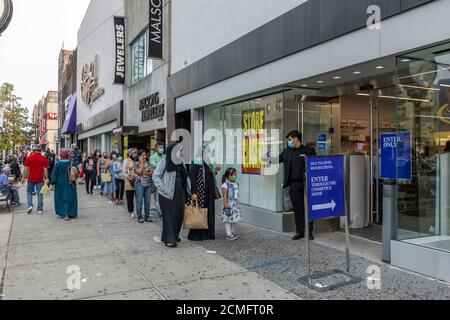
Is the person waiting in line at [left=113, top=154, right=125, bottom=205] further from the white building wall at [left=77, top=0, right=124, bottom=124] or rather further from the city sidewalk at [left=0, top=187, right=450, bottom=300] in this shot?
the white building wall at [left=77, top=0, right=124, bottom=124]

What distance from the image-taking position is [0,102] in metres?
23.0

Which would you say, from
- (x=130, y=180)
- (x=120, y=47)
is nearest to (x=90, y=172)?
(x=130, y=180)

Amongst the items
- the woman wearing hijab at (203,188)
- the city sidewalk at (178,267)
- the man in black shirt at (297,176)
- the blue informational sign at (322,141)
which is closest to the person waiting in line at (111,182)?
the city sidewalk at (178,267)

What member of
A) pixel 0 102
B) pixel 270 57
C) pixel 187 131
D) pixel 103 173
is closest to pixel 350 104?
pixel 270 57

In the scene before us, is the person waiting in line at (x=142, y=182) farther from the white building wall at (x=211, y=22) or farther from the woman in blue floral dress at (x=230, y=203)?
the white building wall at (x=211, y=22)

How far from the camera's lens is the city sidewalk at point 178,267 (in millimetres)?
4500

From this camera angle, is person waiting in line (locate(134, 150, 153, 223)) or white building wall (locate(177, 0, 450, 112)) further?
person waiting in line (locate(134, 150, 153, 223))

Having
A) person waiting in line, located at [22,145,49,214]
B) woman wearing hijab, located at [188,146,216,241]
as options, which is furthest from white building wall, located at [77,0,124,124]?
woman wearing hijab, located at [188,146,216,241]

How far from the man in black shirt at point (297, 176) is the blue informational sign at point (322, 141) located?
136 cm

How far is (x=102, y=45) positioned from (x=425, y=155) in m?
23.2

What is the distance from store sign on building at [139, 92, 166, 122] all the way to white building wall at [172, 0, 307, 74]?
6.37ft

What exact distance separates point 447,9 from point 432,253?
293 cm

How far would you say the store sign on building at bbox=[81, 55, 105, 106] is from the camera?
26.3 m

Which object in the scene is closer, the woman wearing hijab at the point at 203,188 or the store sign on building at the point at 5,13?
the woman wearing hijab at the point at 203,188
